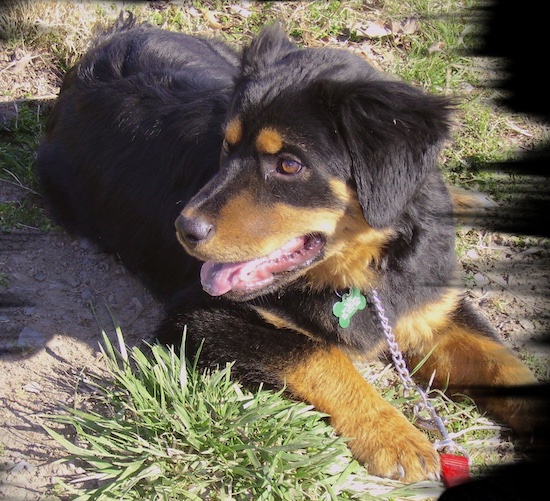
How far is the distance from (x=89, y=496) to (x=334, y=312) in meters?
1.27

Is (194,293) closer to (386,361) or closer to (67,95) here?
(386,361)

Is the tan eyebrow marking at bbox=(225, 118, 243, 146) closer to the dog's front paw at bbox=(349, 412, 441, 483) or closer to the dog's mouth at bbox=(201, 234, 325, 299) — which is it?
the dog's mouth at bbox=(201, 234, 325, 299)

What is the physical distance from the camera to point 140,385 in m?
2.80

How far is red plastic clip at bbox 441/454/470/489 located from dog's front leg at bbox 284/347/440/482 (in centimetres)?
4

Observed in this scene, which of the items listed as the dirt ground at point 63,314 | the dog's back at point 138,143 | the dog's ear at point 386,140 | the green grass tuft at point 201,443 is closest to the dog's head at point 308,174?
the dog's ear at point 386,140

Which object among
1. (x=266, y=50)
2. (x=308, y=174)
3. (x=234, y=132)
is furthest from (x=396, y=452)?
(x=266, y=50)

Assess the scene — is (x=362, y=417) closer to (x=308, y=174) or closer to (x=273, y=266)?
(x=273, y=266)

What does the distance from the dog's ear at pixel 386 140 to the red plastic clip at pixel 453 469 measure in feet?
3.29

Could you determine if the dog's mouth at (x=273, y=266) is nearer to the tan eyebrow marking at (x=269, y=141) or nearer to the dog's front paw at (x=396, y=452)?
the tan eyebrow marking at (x=269, y=141)

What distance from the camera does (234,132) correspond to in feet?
9.43

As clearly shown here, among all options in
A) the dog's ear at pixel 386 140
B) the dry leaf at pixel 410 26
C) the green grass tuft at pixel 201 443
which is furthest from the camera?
the dry leaf at pixel 410 26

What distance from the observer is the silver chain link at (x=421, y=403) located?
290 cm

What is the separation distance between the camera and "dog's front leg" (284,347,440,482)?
269 cm

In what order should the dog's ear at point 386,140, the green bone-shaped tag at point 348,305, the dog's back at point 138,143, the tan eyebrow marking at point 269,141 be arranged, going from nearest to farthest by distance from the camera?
1. the dog's ear at point 386,140
2. the tan eyebrow marking at point 269,141
3. the green bone-shaped tag at point 348,305
4. the dog's back at point 138,143
